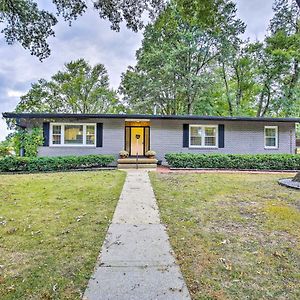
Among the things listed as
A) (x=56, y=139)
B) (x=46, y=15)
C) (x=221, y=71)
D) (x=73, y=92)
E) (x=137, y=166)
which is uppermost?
(x=221, y=71)

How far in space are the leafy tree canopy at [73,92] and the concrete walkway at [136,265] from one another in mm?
23672

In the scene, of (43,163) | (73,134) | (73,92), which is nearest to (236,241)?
(43,163)

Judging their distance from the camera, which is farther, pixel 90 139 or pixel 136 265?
pixel 90 139

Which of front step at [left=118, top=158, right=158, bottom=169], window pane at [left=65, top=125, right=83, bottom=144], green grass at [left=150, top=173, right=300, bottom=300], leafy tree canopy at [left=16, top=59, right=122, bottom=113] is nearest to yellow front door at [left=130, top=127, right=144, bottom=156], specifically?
front step at [left=118, top=158, right=158, bottom=169]

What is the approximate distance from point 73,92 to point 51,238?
2454 cm

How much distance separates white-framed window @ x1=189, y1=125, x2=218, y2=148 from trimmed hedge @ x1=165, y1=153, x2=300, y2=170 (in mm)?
1640

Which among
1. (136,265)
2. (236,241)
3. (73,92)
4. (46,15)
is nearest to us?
(136,265)

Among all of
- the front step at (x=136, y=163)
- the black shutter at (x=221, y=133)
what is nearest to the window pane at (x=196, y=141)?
the black shutter at (x=221, y=133)

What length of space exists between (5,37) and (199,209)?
7.12 meters

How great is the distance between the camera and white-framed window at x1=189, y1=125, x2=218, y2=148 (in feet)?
48.6

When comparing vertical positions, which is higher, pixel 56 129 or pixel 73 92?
pixel 73 92

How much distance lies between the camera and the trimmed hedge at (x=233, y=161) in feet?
42.8

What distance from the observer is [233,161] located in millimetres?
13297

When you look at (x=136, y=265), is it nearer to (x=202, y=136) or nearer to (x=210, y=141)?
(x=202, y=136)
